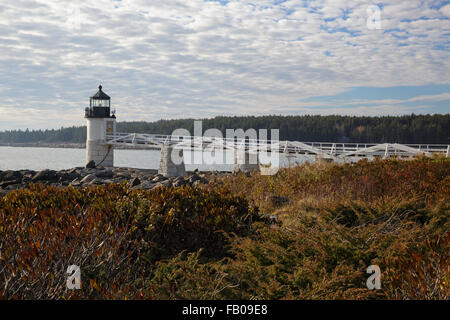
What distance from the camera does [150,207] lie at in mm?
5770

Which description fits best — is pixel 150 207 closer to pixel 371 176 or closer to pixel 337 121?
pixel 371 176

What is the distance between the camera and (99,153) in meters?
38.2

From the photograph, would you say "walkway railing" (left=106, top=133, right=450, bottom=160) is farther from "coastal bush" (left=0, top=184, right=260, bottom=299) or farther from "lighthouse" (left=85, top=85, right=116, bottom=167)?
"coastal bush" (left=0, top=184, right=260, bottom=299)

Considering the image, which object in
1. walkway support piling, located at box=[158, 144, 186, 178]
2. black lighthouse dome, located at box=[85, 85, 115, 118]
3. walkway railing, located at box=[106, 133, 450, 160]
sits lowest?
walkway support piling, located at box=[158, 144, 186, 178]

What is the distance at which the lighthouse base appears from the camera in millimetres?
A: 37969

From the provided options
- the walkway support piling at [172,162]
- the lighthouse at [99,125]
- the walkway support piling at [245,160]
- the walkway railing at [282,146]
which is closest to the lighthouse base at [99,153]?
the lighthouse at [99,125]

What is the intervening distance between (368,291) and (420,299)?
1.70 feet

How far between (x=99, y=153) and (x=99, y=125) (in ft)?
8.78

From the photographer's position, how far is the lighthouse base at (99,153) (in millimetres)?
37969

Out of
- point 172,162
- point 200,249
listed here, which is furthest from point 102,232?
point 172,162

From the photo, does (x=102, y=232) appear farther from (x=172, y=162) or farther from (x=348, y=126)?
(x=348, y=126)

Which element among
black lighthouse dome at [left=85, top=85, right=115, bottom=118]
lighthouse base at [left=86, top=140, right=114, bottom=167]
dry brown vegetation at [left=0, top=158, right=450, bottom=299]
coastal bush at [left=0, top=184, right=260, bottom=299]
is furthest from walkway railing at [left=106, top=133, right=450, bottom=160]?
coastal bush at [left=0, top=184, right=260, bottom=299]

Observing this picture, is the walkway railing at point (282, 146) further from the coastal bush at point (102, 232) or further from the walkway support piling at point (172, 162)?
the coastal bush at point (102, 232)
